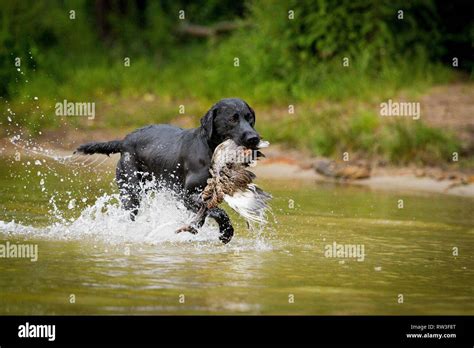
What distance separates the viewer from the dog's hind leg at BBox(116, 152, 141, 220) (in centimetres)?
1009

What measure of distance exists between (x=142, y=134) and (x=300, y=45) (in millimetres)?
9527

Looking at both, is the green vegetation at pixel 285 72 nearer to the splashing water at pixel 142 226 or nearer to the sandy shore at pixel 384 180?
the sandy shore at pixel 384 180

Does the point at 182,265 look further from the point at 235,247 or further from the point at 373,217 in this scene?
the point at 373,217

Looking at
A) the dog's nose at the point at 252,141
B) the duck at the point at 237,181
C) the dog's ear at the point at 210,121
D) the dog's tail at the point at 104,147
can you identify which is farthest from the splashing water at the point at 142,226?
the dog's nose at the point at 252,141

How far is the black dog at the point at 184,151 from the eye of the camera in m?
8.86

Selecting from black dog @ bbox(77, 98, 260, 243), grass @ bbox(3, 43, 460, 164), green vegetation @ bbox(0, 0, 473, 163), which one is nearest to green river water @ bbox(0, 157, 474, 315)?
black dog @ bbox(77, 98, 260, 243)

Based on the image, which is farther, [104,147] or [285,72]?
[285,72]

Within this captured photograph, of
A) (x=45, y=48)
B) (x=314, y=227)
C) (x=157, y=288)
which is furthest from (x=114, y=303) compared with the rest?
(x=45, y=48)

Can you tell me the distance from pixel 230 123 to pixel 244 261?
4.19ft

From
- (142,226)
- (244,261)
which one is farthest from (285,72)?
(244,261)

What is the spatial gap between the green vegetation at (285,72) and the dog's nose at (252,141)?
702 cm

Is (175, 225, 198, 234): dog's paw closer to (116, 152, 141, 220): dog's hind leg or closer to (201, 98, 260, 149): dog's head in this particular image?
(201, 98, 260, 149): dog's head

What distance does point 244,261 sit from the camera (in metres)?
8.54

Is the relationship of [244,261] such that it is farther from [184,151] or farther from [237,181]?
[184,151]
